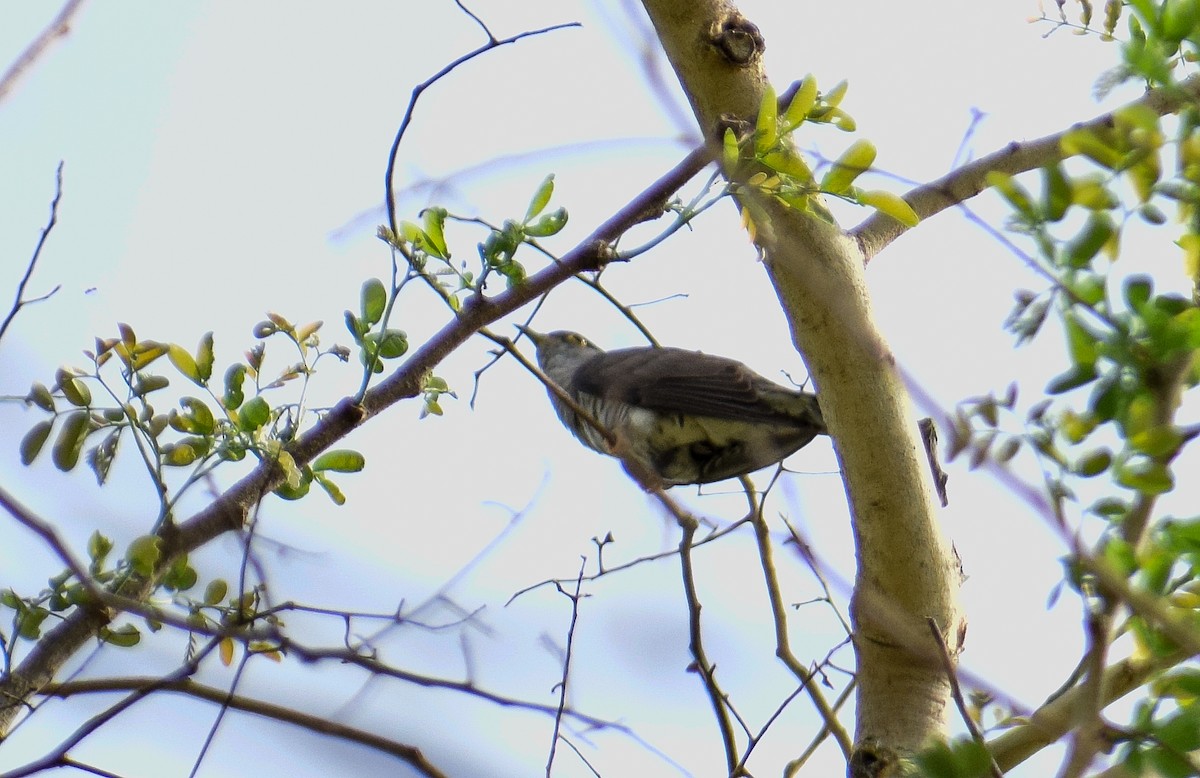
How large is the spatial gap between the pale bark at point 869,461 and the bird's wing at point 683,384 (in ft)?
6.53

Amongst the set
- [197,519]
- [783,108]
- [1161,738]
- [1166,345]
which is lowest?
[1161,738]

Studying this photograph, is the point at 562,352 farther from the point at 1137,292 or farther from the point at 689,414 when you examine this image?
the point at 1137,292

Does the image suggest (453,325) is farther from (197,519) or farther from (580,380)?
(580,380)

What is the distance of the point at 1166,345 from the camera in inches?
46.7

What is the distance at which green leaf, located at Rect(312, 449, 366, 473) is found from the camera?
8.87 feet

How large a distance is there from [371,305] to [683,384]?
8.82ft

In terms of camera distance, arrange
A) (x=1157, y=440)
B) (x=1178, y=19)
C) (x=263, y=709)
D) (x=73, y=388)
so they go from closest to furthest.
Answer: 1. (x=1157, y=440)
2. (x=1178, y=19)
3. (x=263, y=709)
4. (x=73, y=388)

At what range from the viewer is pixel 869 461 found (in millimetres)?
2561

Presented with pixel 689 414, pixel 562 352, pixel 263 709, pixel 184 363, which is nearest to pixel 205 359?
pixel 184 363

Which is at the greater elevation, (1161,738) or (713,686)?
(713,686)

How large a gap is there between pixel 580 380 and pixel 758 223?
12.7ft

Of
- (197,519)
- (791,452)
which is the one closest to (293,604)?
(197,519)

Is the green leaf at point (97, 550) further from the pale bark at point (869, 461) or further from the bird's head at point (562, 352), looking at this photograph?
the bird's head at point (562, 352)

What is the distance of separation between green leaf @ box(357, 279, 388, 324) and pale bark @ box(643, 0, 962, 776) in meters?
0.83
